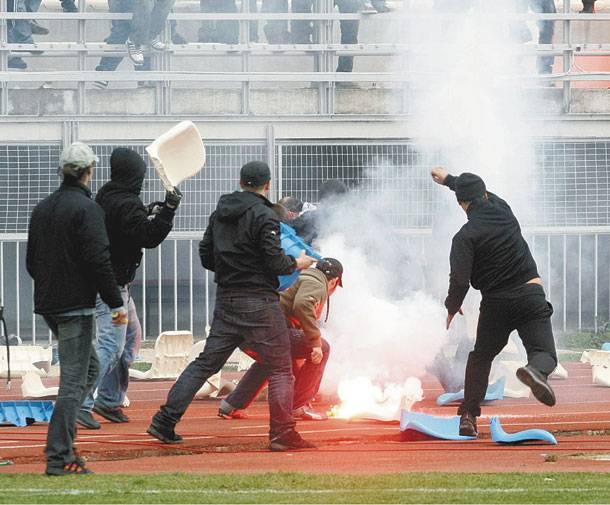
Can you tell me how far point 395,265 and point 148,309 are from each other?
16.2 feet

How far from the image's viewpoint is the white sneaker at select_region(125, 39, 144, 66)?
18.9 m

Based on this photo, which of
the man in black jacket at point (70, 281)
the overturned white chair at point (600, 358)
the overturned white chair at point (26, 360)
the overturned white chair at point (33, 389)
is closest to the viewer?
the man in black jacket at point (70, 281)

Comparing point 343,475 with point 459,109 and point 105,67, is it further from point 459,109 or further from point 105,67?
point 105,67

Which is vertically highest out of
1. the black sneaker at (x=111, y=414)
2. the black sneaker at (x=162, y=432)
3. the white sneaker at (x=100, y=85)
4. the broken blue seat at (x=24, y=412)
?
the white sneaker at (x=100, y=85)

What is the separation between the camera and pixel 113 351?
36.5 feet

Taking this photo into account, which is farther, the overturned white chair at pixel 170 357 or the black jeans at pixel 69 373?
the overturned white chair at pixel 170 357

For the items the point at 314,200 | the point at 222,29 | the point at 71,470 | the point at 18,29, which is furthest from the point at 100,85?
the point at 71,470

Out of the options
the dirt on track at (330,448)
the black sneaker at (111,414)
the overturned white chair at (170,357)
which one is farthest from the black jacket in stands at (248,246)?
the overturned white chair at (170,357)

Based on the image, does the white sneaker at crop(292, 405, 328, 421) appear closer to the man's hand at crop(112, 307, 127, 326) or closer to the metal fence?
the man's hand at crop(112, 307, 127, 326)

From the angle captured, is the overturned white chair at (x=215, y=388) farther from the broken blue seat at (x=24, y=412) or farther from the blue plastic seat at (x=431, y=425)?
the blue plastic seat at (x=431, y=425)

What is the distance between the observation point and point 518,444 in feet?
33.6

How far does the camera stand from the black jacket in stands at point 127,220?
10.8m

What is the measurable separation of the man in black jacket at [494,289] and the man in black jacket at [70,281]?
8.74 ft

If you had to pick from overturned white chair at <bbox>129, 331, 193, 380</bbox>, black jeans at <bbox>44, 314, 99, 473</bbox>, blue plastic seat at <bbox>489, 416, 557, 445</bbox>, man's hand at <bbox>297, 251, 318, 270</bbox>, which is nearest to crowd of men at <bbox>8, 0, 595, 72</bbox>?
overturned white chair at <bbox>129, 331, 193, 380</bbox>
